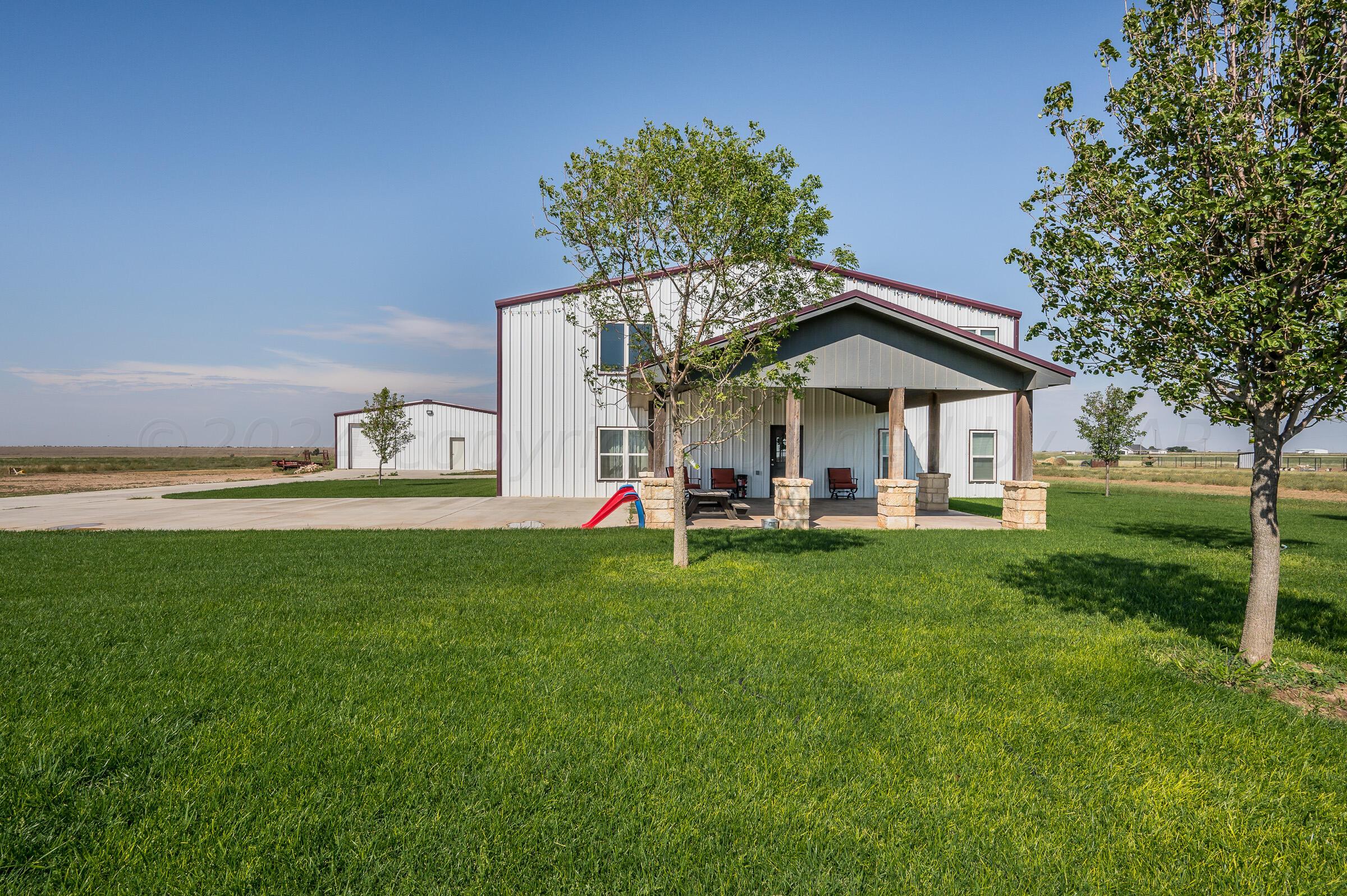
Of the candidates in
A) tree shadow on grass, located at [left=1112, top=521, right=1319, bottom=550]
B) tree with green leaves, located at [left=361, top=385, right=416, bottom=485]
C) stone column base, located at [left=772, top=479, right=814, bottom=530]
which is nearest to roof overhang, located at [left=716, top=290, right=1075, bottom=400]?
stone column base, located at [left=772, top=479, right=814, bottom=530]

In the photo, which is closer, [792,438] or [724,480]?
[792,438]

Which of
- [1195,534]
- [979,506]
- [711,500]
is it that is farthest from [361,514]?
[1195,534]

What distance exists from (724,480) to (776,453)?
2819 mm

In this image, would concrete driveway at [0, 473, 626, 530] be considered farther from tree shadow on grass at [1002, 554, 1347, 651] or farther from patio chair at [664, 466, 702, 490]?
tree shadow on grass at [1002, 554, 1347, 651]

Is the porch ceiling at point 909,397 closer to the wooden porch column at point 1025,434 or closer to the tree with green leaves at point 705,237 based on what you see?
the wooden porch column at point 1025,434

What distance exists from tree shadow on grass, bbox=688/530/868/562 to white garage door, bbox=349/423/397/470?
31.5 metres

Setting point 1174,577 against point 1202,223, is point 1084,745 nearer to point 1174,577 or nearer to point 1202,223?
point 1202,223

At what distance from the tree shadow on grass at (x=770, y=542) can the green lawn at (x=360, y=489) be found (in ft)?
35.5

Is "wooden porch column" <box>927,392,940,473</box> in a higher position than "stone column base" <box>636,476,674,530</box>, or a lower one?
higher

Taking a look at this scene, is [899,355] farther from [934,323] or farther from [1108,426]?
[1108,426]

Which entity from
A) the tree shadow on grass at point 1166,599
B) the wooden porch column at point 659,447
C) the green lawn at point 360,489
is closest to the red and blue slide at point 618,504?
the wooden porch column at point 659,447

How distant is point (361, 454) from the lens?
38.6 m

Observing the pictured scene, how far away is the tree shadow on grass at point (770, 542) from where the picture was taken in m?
9.76

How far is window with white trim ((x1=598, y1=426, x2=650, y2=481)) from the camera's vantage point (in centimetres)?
1925
